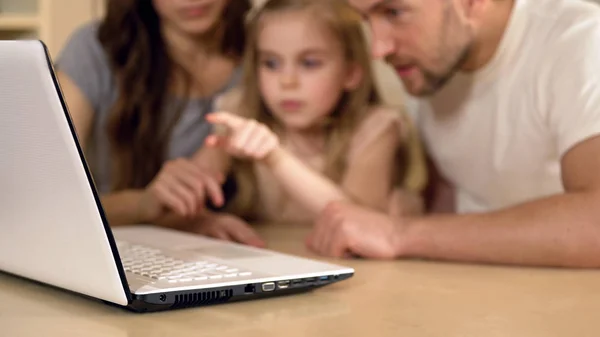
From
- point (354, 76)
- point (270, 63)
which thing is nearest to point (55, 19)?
point (270, 63)

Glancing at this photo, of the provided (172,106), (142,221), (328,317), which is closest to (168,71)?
(172,106)

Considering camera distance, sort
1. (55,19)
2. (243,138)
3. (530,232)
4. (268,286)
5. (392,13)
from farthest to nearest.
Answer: (55,19), (392,13), (243,138), (530,232), (268,286)

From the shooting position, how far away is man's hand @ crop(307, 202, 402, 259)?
1.06 metres

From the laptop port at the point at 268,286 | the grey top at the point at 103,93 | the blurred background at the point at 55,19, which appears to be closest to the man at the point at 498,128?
the laptop port at the point at 268,286

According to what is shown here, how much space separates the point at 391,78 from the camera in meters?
1.95

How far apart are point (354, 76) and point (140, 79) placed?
1.49ft

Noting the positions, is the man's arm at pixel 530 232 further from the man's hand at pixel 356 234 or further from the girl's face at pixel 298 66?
→ the girl's face at pixel 298 66

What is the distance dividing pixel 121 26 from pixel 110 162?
0.30 meters

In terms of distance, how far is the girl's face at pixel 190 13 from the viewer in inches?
60.6

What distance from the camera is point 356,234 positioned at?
1.07 metres

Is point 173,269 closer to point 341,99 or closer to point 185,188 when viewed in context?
point 185,188

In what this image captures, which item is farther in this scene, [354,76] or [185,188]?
[354,76]

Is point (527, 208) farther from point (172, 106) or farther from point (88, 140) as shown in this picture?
point (88, 140)

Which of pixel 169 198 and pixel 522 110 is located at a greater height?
pixel 522 110
